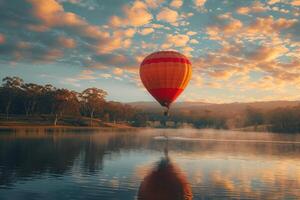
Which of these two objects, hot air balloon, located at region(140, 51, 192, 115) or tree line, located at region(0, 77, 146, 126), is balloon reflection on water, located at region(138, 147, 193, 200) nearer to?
hot air balloon, located at region(140, 51, 192, 115)

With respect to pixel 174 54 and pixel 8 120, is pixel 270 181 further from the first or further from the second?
pixel 8 120

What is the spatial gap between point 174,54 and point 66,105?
112 metres

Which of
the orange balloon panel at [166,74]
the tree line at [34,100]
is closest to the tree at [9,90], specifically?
the tree line at [34,100]

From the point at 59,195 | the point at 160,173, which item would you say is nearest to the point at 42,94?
the point at 160,173

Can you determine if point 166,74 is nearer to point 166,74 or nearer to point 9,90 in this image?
point 166,74

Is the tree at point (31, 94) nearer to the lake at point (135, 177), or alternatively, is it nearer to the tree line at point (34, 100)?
the tree line at point (34, 100)

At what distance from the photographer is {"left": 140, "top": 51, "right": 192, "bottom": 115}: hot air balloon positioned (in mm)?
79562

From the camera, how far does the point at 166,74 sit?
79.4 meters

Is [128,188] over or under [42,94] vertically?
under

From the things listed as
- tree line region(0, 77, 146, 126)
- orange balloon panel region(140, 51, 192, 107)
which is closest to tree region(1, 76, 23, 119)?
tree line region(0, 77, 146, 126)

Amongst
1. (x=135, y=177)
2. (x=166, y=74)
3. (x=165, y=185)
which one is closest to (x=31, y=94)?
(x=166, y=74)

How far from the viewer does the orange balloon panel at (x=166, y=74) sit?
79562mm

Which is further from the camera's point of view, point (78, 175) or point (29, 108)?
point (29, 108)

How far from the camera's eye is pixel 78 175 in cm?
→ 4462
